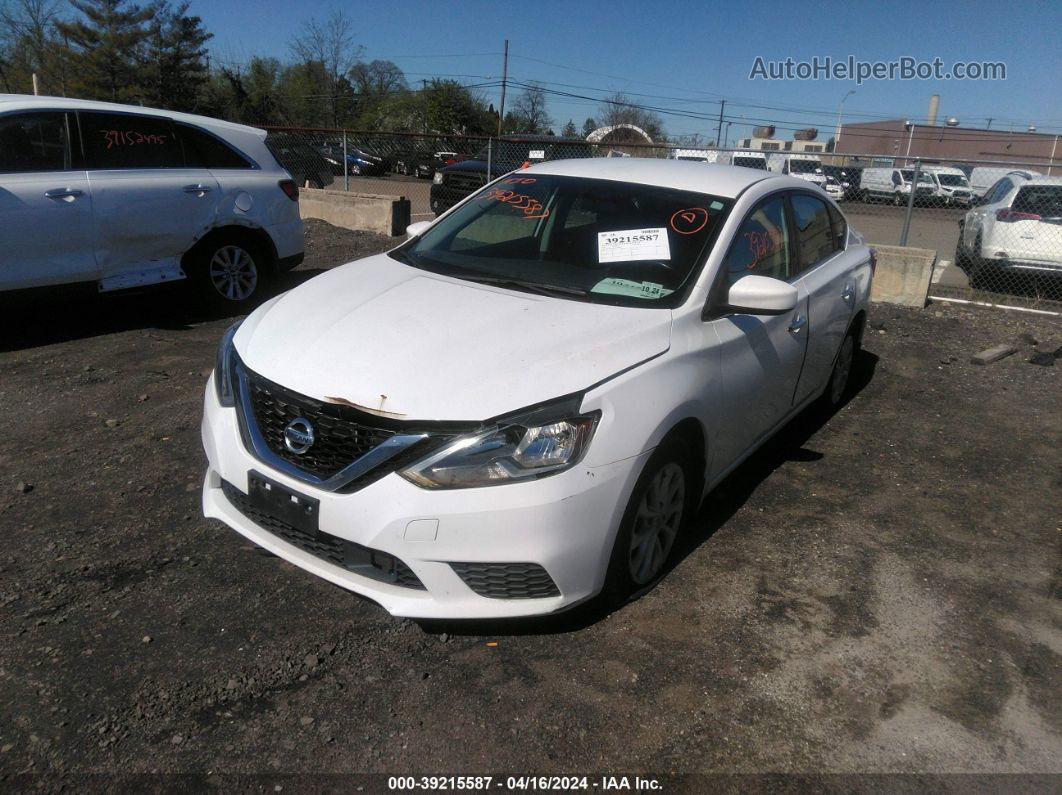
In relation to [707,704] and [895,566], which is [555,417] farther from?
[895,566]

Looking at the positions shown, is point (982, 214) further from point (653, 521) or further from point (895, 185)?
point (895, 185)

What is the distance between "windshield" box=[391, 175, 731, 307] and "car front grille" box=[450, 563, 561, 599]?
1.22 m

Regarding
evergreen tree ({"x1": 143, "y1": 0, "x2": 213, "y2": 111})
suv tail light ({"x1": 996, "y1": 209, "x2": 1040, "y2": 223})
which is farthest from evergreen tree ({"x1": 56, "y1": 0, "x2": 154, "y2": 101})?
suv tail light ({"x1": 996, "y1": 209, "x2": 1040, "y2": 223})

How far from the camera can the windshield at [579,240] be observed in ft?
11.5

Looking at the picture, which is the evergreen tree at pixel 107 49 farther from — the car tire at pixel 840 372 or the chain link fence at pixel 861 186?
the car tire at pixel 840 372

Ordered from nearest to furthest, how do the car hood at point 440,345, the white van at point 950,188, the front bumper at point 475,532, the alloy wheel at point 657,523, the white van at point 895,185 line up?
the front bumper at point 475,532
the car hood at point 440,345
the alloy wheel at point 657,523
the white van at point 895,185
the white van at point 950,188

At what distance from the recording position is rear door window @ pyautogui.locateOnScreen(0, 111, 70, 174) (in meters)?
5.65

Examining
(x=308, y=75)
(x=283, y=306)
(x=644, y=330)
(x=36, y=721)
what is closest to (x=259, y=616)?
(x=36, y=721)

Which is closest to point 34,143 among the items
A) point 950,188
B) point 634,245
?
point 634,245

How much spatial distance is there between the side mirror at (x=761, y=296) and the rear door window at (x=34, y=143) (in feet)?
16.9

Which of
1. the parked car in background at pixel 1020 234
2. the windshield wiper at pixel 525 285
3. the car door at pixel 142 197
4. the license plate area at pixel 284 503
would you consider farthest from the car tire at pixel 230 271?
the parked car in background at pixel 1020 234

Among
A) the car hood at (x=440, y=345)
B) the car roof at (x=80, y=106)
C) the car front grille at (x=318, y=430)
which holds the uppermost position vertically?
the car roof at (x=80, y=106)

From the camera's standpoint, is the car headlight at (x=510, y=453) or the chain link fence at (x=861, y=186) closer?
the car headlight at (x=510, y=453)

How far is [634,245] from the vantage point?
12.0 feet
